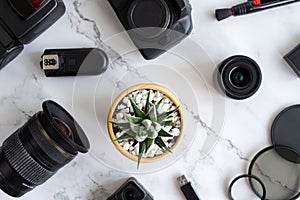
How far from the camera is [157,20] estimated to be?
117cm

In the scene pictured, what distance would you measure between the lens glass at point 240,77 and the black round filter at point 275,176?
0.13 m

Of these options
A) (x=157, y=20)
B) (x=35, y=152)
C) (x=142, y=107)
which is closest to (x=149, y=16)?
(x=157, y=20)

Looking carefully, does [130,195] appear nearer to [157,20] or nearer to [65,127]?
[65,127]

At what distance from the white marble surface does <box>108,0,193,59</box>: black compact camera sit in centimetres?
6

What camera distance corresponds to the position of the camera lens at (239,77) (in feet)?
3.92

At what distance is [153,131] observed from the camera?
109cm

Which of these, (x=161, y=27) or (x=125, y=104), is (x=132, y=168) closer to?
(x=125, y=104)

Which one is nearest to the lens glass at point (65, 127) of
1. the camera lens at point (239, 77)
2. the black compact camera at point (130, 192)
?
the black compact camera at point (130, 192)

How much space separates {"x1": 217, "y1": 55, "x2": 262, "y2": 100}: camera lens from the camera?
3.92ft

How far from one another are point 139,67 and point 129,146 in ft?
0.49

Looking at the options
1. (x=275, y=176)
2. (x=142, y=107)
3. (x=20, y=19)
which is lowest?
(x=275, y=176)

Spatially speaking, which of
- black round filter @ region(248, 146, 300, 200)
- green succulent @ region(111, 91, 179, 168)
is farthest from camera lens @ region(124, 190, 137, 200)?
black round filter @ region(248, 146, 300, 200)

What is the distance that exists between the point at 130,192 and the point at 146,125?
0.18 metres

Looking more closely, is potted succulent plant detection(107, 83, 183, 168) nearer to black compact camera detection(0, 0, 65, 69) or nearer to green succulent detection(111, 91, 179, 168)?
green succulent detection(111, 91, 179, 168)
